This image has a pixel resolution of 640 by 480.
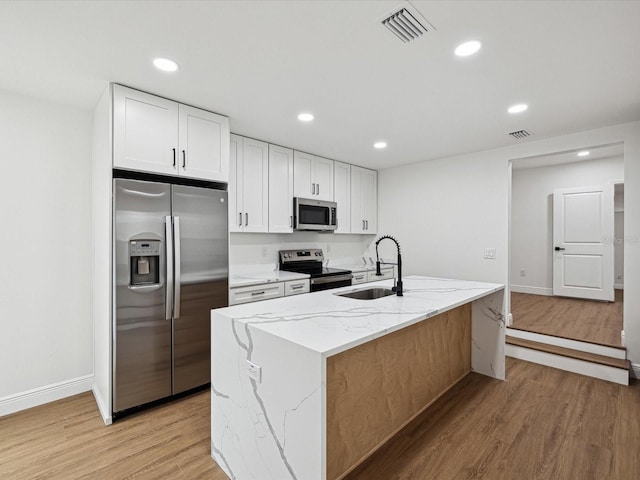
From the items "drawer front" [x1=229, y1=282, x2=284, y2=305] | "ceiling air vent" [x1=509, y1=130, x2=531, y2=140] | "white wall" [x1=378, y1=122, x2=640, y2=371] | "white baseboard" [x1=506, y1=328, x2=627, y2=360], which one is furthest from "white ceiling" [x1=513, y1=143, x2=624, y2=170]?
"drawer front" [x1=229, y1=282, x2=284, y2=305]

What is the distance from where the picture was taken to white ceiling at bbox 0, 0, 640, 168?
64.9 inches

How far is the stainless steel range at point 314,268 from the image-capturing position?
3955 mm

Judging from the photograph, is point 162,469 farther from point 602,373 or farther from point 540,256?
point 540,256

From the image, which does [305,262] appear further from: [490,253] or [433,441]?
[433,441]

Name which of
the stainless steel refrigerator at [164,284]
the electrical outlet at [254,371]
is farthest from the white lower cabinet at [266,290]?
the electrical outlet at [254,371]

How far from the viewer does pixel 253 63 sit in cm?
213

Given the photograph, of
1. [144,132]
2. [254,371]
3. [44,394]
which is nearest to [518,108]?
[254,371]

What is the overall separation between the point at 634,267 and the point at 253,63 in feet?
12.9

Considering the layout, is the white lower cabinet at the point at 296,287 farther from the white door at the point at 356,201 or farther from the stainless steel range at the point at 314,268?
the white door at the point at 356,201

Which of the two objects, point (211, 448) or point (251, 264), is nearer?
point (211, 448)

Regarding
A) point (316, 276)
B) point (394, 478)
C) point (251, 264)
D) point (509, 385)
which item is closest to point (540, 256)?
point (509, 385)

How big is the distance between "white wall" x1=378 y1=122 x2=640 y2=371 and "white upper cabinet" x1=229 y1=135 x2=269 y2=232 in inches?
91.5

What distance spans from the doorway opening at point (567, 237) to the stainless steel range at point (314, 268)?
2481 millimetres

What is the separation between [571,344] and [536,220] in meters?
3.45
